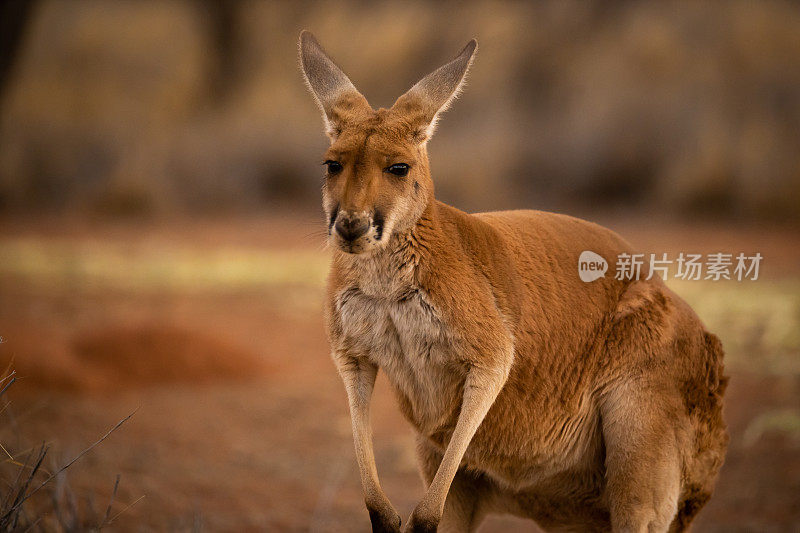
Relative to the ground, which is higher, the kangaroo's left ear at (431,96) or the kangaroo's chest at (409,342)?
the kangaroo's left ear at (431,96)

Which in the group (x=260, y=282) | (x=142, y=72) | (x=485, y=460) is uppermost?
(x=142, y=72)

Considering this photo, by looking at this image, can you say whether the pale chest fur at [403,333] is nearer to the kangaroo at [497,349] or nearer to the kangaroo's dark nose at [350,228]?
the kangaroo at [497,349]

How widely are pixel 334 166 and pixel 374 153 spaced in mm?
145

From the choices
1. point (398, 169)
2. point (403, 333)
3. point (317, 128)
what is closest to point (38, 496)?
point (403, 333)

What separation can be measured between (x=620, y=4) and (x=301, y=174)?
9628 mm

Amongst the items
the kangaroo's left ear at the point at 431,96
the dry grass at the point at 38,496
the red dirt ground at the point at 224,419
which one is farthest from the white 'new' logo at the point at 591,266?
the red dirt ground at the point at 224,419

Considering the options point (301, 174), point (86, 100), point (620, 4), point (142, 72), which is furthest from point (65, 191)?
point (620, 4)

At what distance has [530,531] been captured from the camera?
4.95 metres

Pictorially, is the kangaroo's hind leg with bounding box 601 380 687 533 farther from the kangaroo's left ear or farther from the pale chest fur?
the kangaroo's left ear

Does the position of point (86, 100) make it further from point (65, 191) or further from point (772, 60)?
point (772, 60)

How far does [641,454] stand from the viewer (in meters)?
2.69

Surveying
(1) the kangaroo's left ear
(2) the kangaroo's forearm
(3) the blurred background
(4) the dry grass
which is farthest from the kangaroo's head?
(3) the blurred background

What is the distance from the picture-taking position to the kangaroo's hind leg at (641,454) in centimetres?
268

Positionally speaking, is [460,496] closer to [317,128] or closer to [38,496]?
[38,496]
